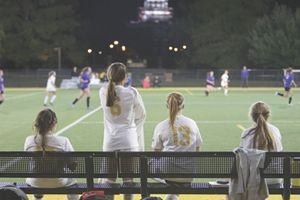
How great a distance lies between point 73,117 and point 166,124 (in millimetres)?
9789

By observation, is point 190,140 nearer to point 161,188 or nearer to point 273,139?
point 161,188

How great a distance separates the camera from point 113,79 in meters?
3.81

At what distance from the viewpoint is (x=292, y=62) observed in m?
47.1

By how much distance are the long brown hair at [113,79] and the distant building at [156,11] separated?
86.7m

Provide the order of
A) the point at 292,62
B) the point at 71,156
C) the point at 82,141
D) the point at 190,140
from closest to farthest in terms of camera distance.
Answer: the point at 71,156
the point at 190,140
the point at 82,141
the point at 292,62

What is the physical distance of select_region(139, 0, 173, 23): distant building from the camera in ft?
291

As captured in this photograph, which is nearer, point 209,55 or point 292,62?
point 292,62

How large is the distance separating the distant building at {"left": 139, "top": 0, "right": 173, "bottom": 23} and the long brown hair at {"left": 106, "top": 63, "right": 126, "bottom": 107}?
284 ft

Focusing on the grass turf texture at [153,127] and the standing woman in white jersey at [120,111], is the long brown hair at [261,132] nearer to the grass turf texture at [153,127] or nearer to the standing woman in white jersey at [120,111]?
the standing woman in white jersey at [120,111]

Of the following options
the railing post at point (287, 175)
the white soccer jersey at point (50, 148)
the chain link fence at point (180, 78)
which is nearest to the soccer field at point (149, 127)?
the white soccer jersey at point (50, 148)

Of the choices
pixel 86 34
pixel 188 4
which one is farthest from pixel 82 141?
pixel 188 4

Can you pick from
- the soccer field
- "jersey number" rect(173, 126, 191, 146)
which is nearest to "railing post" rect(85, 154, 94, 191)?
"jersey number" rect(173, 126, 191, 146)

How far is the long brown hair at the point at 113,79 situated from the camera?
12.2ft

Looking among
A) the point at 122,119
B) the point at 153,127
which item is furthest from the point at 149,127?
the point at 122,119
